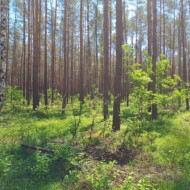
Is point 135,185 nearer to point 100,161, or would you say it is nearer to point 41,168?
point 100,161

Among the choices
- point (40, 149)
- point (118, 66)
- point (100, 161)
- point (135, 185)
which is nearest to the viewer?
point (135, 185)

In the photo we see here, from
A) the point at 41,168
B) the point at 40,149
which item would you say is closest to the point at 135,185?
the point at 41,168

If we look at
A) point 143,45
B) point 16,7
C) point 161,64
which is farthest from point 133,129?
point 143,45

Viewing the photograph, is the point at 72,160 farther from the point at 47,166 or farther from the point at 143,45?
the point at 143,45

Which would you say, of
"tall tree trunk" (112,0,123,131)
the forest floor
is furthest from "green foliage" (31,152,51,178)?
"tall tree trunk" (112,0,123,131)

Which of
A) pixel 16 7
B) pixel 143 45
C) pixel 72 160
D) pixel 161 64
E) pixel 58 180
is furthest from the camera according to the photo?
pixel 143 45

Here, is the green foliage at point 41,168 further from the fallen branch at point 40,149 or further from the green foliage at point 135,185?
the green foliage at point 135,185

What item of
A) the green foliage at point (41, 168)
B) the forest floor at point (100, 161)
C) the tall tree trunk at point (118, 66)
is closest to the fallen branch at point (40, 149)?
the forest floor at point (100, 161)

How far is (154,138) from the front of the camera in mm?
8195

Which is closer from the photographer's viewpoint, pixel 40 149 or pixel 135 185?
pixel 135 185

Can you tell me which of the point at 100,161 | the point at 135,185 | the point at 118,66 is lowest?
the point at 135,185

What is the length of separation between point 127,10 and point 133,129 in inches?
973

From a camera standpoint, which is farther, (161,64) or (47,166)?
(161,64)

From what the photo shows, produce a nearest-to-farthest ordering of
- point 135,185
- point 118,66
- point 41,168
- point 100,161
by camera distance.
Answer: point 135,185 → point 41,168 → point 100,161 → point 118,66
